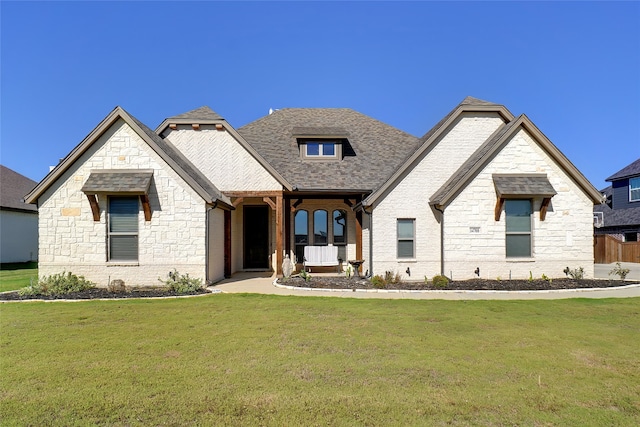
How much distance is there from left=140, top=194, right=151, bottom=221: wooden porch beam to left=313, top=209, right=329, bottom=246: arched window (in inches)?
294

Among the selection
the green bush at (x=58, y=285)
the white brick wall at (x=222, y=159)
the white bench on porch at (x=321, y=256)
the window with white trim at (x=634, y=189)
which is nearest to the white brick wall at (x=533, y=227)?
the white bench on porch at (x=321, y=256)

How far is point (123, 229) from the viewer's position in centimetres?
1294

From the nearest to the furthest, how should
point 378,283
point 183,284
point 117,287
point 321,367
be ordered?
point 321,367
point 183,284
point 117,287
point 378,283

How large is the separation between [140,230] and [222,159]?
4600 mm

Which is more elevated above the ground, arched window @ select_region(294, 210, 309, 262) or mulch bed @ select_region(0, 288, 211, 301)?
arched window @ select_region(294, 210, 309, 262)

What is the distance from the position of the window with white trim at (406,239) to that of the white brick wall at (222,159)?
5.34 meters

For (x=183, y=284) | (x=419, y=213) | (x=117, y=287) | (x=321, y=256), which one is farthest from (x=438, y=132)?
(x=117, y=287)

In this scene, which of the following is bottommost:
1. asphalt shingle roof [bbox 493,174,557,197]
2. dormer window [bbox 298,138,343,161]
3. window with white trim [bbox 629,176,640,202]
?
asphalt shingle roof [bbox 493,174,557,197]

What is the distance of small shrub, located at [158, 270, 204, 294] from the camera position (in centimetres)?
1181

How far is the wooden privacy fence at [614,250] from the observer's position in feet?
87.0

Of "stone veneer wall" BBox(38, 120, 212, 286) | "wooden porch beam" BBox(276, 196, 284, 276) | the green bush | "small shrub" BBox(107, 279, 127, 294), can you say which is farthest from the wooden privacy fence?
the green bush

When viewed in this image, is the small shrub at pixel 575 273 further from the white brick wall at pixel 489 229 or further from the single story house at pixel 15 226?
the single story house at pixel 15 226

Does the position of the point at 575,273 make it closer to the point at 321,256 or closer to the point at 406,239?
the point at 406,239

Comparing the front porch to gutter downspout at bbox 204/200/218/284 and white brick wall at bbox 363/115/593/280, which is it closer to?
white brick wall at bbox 363/115/593/280
